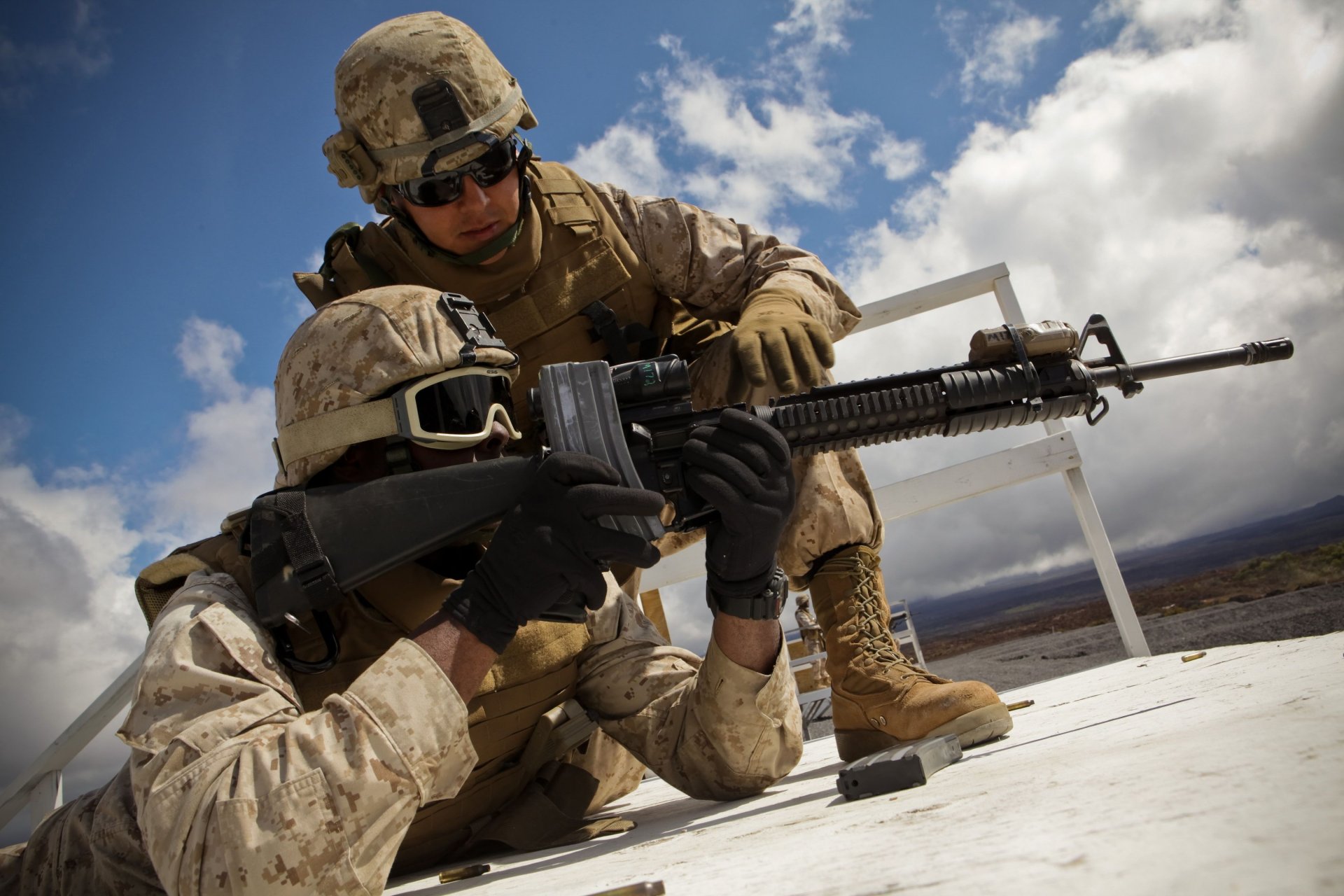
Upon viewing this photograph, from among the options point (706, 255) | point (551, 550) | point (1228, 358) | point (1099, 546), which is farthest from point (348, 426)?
point (1099, 546)

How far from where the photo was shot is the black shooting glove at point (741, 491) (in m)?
1.85

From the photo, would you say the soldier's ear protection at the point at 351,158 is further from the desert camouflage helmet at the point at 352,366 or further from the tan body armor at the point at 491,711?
the tan body armor at the point at 491,711

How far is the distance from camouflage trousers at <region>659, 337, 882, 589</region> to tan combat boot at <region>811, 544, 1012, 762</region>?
6cm

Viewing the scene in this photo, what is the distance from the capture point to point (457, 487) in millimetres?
1805

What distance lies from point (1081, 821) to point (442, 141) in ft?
8.32

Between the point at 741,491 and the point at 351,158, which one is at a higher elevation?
the point at 351,158

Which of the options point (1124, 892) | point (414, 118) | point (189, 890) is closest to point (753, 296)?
point (414, 118)

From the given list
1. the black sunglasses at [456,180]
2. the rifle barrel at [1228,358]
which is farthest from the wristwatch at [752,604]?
the black sunglasses at [456,180]

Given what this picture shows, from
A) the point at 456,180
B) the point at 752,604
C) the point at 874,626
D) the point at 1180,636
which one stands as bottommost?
A: the point at 1180,636

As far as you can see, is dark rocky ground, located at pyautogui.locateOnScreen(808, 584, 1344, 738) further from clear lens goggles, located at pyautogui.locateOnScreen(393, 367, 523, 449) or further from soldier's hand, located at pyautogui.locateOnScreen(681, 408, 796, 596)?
clear lens goggles, located at pyautogui.locateOnScreen(393, 367, 523, 449)

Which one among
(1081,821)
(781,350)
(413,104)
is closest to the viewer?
(1081,821)

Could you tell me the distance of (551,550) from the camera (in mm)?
1688

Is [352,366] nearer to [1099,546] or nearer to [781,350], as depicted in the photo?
[781,350]

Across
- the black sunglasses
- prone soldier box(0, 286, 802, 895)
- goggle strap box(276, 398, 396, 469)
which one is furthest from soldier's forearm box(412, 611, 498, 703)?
the black sunglasses
